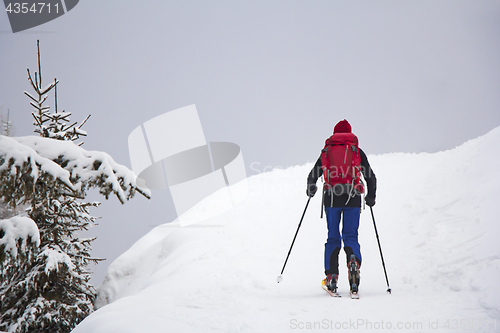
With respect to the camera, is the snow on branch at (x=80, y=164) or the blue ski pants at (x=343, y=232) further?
the blue ski pants at (x=343, y=232)

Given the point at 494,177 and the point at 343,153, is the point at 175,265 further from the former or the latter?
the point at 494,177

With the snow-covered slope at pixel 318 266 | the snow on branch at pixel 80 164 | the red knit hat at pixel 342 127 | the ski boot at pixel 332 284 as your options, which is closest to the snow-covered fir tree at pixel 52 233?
the snow on branch at pixel 80 164

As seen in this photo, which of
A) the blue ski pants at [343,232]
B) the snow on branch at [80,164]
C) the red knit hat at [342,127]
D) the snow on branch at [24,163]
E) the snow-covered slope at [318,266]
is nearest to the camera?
the snow on branch at [24,163]

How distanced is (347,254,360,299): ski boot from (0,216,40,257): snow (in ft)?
13.8

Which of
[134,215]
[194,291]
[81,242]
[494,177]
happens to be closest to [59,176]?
[194,291]

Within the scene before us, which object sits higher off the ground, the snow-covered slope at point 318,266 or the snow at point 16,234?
the snow at point 16,234

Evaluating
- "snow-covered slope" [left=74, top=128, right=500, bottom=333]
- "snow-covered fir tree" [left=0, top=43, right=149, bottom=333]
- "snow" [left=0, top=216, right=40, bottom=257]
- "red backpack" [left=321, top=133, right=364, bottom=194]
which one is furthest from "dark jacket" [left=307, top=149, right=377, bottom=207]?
"snow" [left=0, top=216, right=40, bottom=257]

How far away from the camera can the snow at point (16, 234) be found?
310cm

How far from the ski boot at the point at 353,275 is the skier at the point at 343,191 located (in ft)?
0.44

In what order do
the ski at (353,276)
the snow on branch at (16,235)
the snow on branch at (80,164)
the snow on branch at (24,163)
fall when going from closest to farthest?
Result: the snow on branch at (24,163), the snow on branch at (16,235), the snow on branch at (80,164), the ski at (353,276)

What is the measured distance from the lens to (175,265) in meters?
8.21

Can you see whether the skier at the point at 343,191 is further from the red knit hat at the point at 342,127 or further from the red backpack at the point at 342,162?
the red knit hat at the point at 342,127

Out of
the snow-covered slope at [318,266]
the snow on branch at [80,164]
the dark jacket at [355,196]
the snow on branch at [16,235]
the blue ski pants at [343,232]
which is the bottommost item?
the snow-covered slope at [318,266]

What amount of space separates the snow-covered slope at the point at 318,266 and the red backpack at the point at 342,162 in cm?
183
